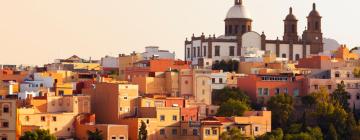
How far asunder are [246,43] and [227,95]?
56.4 ft

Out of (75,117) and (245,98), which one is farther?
(245,98)

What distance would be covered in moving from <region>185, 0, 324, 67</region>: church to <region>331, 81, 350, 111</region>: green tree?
43.0 ft

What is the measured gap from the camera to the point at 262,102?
175ft

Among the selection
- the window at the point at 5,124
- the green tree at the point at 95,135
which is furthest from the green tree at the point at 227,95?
the window at the point at 5,124

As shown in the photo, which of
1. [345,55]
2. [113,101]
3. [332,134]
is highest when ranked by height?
[345,55]

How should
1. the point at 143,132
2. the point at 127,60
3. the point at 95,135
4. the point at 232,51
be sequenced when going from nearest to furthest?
the point at 95,135 < the point at 143,132 < the point at 127,60 < the point at 232,51

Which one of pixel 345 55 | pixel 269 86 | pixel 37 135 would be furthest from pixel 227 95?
pixel 345 55

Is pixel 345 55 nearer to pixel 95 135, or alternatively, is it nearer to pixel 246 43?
pixel 246 43

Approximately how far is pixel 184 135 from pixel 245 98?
6485mm

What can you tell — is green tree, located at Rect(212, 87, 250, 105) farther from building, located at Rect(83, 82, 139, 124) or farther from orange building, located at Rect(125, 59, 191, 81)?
building, located at Rect(83, 82, 139, 124)

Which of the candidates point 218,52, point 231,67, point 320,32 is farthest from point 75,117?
point 320,32

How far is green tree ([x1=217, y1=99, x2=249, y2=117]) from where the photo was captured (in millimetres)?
49375

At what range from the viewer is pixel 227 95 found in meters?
52.8

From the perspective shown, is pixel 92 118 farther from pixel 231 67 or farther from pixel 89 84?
pixel 231 67
